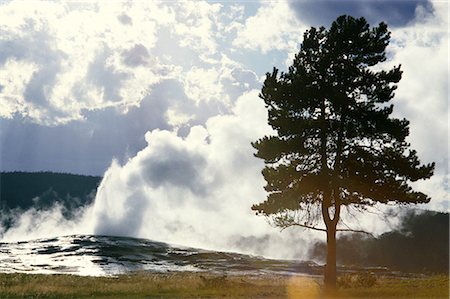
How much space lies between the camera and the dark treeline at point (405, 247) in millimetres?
124287

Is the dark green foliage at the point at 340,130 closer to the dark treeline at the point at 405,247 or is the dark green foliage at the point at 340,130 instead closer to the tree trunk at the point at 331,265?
the tree trunk at the point at 331,265

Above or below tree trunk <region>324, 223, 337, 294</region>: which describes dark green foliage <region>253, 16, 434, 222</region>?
above

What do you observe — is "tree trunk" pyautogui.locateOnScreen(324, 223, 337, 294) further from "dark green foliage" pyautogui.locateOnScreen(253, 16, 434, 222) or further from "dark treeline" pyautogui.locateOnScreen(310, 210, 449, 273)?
"dark treeline" pyautogui.locateOnScreen(310, 210, 449, 273)

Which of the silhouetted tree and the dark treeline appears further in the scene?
the dark treeline

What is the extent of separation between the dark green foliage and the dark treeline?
3326 inches

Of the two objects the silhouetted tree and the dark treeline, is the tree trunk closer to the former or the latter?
the silhouetted tree

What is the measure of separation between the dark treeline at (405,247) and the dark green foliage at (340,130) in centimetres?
8447

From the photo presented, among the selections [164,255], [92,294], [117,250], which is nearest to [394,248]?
[164,255]

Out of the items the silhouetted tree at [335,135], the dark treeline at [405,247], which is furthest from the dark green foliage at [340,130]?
the dark treeline at [405,247]

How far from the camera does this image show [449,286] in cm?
3669

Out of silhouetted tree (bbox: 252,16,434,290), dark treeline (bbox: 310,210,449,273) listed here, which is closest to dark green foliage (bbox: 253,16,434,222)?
silhouetted tree (bbox: 252,16,434,290)

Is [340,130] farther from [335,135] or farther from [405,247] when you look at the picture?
[405,247]

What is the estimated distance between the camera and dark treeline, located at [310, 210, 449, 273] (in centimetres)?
12429

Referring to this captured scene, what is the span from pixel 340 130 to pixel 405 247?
106433 millimetres
